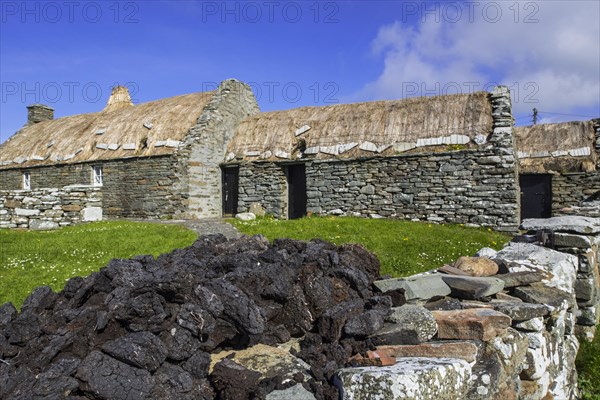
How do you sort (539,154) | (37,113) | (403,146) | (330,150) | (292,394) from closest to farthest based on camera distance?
(292,394)
(403,146)
(330,150)
(539,154)
(37,113)

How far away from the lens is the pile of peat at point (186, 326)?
2.79 meters

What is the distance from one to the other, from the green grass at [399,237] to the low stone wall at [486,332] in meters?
4.75

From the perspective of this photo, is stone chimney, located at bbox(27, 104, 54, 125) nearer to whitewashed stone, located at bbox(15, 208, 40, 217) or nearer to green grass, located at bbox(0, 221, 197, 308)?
whitewashed stone, located at bbox(15, 208, 40, 217)

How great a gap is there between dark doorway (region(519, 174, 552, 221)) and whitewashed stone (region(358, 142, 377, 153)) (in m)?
8.05

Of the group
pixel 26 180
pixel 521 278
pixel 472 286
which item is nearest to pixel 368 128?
pixel 521 278

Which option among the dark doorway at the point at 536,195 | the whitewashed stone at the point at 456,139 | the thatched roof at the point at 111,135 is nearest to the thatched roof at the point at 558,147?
the dark doorway at the point at 536,195

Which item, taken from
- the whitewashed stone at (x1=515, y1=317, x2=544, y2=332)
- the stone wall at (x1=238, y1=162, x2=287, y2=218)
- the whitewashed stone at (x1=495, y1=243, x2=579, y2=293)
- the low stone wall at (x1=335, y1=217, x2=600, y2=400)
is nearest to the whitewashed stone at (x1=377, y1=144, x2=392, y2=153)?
the stone wall at (x1=238, y1=162, x2=287, y2=218)

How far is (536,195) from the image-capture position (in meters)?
22.7

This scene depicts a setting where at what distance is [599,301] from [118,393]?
21.8ft

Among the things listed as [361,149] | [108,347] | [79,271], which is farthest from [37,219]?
[108,347]

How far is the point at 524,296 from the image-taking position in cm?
449

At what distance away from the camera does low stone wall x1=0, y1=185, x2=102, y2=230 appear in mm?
19922

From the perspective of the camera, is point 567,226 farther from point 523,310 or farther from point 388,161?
point 388,161

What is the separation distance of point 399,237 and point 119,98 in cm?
2698
